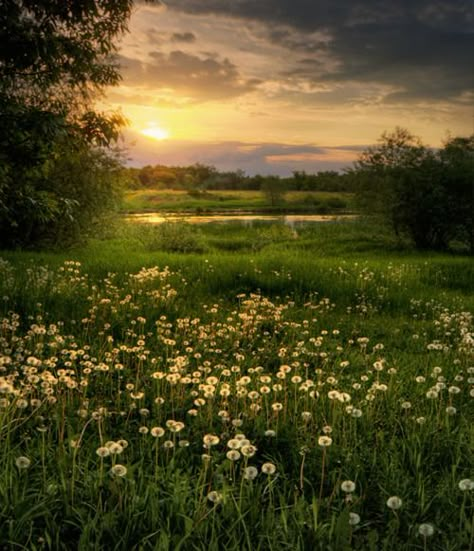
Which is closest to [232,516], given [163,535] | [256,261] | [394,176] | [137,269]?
[163,535]

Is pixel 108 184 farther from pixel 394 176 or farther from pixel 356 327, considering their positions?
pixel 356 327

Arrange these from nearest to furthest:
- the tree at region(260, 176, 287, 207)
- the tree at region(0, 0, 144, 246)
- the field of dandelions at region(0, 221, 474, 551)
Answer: the field of dandelions at region(0, 221, 474, 551) < the tree at region(0, 0, 144, 246) < the tree at region(260, 176, 287, 207)

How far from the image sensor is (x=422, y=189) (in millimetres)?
21516

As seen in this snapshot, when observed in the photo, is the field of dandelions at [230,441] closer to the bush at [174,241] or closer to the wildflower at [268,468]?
the wildflower at [268,468]

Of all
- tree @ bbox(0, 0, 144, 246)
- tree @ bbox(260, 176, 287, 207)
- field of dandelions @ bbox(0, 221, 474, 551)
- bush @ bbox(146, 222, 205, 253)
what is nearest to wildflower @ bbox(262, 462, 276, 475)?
field of dandelions @ bbox(0, 221, 474, 551)

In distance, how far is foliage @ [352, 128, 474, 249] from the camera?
21188mm

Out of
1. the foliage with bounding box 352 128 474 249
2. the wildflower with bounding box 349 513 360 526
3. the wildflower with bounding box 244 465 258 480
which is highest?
the foliage with bounding box 352 128 474 249

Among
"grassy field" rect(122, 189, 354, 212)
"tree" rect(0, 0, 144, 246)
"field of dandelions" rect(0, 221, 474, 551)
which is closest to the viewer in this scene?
"field of dandelions" rect(0, 221, 474, 551)

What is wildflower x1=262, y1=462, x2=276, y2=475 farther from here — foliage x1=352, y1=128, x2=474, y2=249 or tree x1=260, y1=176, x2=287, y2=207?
tree x1=260, y1=176, x2=287, y2=207

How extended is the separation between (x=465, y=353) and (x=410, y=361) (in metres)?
0.75

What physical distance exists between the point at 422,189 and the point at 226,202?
2877 inches

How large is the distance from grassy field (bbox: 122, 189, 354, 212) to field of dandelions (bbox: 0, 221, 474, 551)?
67.4 metres

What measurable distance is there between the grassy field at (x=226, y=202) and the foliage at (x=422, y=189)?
171 ft

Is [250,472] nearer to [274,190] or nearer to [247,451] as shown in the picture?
[247,451]
